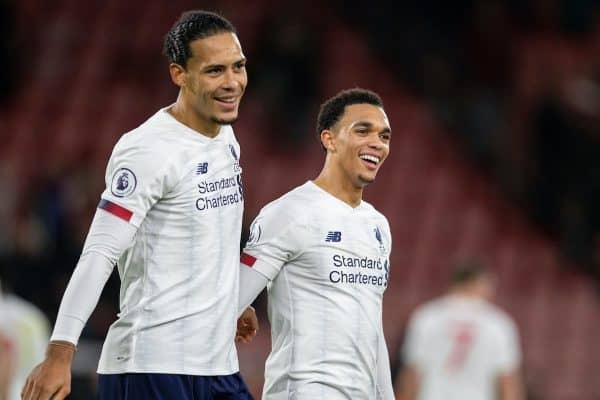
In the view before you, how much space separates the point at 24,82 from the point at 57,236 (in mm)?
3206

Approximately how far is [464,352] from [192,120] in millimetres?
4235

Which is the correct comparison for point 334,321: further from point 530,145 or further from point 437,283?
point 530,145

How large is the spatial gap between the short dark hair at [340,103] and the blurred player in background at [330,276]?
0.06 ft

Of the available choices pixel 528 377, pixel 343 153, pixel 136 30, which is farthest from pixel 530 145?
pixel 343 153

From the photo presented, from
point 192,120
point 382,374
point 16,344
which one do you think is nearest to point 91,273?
point 192,120

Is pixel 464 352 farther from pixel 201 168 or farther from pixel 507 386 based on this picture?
pixel 201 168

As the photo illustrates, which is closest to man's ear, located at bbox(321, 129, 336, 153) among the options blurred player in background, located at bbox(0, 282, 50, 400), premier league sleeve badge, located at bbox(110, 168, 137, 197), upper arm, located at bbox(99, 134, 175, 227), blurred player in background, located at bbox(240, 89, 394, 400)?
blurred player in background, located at bbox(240, 89, 394, 400)

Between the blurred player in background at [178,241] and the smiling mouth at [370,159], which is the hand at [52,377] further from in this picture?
the smiling mouth at [370,159]

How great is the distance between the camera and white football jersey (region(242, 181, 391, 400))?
15.4 ft

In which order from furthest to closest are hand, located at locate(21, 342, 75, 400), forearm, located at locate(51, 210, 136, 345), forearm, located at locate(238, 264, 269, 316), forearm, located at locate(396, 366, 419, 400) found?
forearm, located at locate(396, 366, 419, 400), forearm, located at locate(238, 264, 269, 316), forearm, located at locate(51, 210, 136, 345), hand, located at locate(21, 342, 75, 400)

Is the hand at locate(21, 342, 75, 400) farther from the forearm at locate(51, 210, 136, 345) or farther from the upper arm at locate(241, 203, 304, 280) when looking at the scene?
the upper arm at locate(241, 203, 304, 280)

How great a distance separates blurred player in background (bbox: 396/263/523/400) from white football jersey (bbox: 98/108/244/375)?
4.10 metres

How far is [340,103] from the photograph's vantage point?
498cm

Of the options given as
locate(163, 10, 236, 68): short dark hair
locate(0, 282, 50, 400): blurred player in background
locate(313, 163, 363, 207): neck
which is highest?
locate(163, 10, 236, 68): short dark hair
